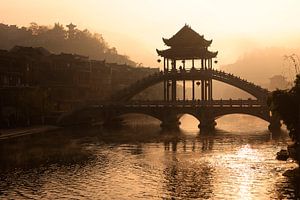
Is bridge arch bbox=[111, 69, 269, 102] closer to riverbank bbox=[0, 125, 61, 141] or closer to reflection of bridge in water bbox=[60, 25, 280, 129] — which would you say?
reflection of bridge in water bbox=[60, 25, 280, 129]

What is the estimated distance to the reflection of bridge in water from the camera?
80500mm

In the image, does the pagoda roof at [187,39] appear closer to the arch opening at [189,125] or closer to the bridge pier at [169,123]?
the arch opening at [189,125]

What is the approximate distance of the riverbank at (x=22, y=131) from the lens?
6666 centimetres

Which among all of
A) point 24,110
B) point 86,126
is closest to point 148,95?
point 86,126

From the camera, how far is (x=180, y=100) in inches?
3297

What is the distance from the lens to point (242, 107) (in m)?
76.6

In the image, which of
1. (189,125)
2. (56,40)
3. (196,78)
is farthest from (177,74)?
(56,40)

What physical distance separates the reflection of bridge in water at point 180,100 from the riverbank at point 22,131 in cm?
696

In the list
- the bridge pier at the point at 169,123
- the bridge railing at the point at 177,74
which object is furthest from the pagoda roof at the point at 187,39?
the bridge pier at the point at 169,123

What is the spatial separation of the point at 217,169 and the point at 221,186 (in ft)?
22.3

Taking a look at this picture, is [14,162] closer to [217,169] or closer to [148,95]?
[217,169]

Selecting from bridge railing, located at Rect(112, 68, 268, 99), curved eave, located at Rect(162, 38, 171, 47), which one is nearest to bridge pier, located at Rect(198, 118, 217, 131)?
bridge railing, located at Rect(112, 68, 268, 99)

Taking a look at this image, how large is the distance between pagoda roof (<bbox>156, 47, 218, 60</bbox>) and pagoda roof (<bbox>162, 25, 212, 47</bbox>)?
0.94 metres

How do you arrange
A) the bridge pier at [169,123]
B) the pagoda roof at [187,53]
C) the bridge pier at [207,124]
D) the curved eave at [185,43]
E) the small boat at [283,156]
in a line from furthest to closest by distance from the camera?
the pagoda roof at [187,53] < the curved eave at [185,43] < the bridge pier at [169,123] < the bridge pier at [207,124] < the small boat at [283,156]
